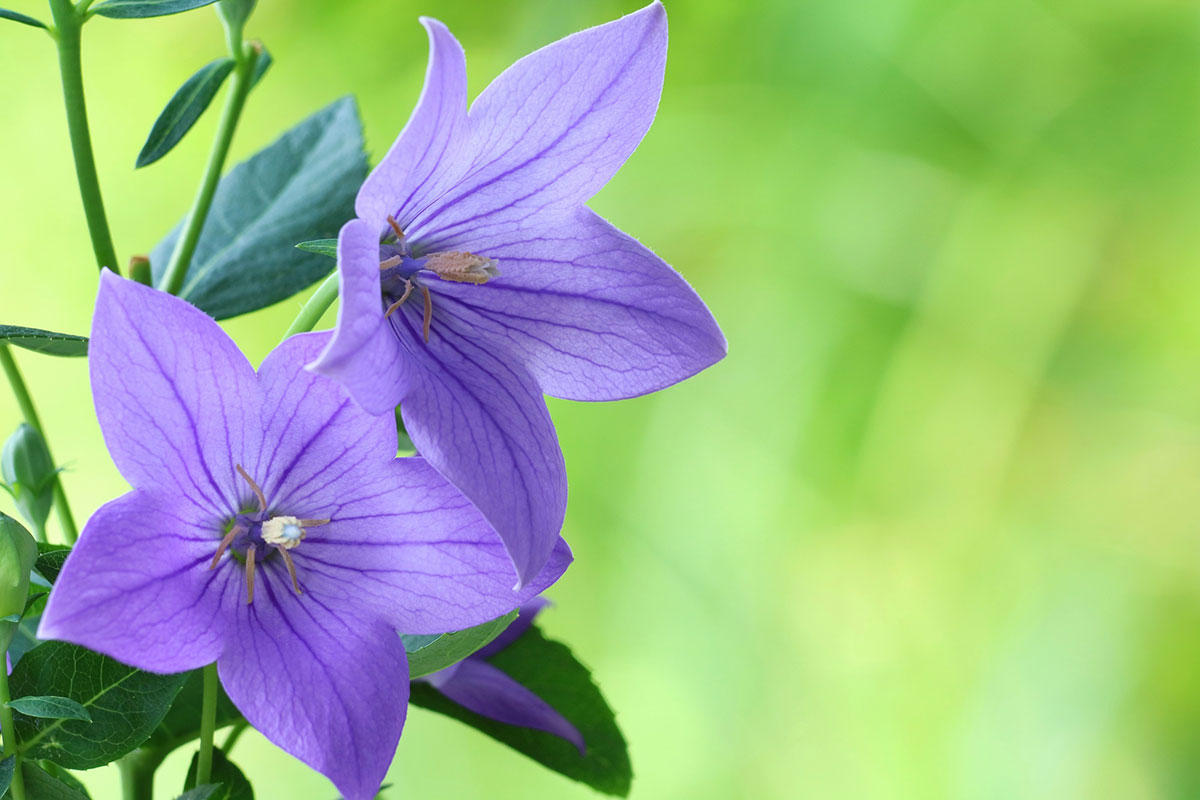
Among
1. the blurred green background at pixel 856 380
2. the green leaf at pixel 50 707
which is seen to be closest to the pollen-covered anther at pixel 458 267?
the green leaf at pixel 50 707

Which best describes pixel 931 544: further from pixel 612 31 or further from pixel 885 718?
pixel 612 31

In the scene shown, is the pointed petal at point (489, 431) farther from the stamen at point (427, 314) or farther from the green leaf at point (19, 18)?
the green leaf at point (19, 18)

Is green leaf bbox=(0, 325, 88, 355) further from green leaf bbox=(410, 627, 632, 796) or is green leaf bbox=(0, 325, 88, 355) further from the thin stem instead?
green leaf bbox=(410, 627, 632, 796)

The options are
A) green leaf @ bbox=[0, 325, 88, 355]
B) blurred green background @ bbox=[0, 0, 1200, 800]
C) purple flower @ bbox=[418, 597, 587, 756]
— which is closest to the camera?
green leaf @ bbox=[0, 325, 88, 355]

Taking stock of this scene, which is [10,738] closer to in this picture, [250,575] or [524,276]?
[250,575]

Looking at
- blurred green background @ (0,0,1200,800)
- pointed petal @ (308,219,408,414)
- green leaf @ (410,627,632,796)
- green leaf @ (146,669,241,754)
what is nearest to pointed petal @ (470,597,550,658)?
green leaf @ (410,627,632,796)

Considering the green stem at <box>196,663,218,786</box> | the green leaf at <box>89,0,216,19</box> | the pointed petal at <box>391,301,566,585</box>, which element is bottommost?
the green stem at <box>196,663,218,786</box>
